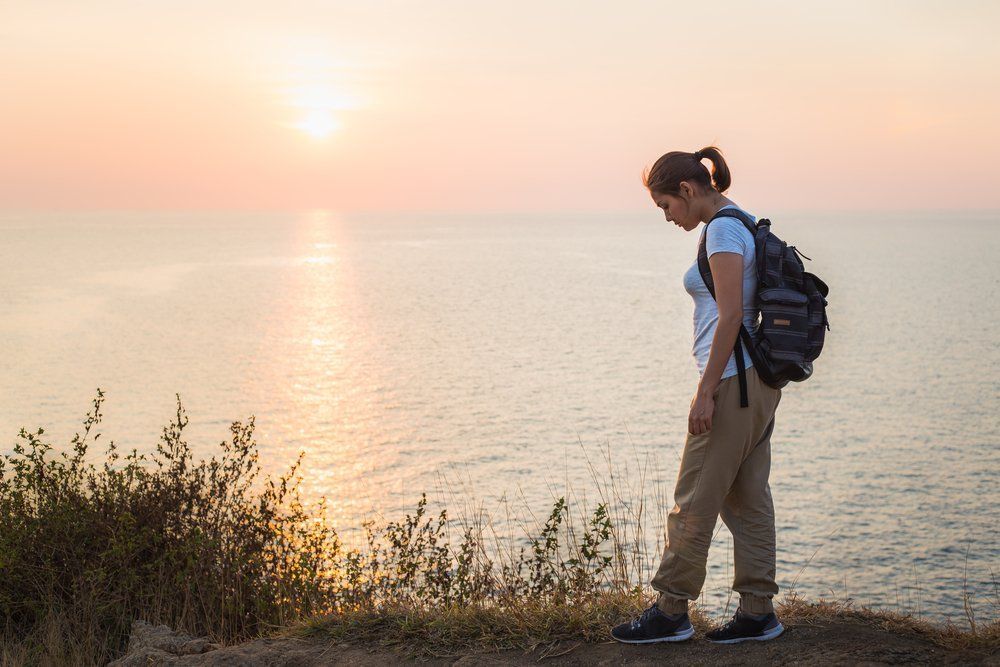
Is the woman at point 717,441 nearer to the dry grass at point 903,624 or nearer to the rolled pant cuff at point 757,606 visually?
the rolled pant cuff at point 757,606

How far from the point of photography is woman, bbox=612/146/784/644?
3.94 m

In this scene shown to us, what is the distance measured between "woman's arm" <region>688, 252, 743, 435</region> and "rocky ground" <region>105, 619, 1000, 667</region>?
1229 mm

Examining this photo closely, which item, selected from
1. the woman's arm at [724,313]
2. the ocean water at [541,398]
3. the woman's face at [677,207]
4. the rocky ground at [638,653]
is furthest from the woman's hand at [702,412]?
the ocean water at [541,398]

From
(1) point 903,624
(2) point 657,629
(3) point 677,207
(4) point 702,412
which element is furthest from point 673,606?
(3) point 677,207

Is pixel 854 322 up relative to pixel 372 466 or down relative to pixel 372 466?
up

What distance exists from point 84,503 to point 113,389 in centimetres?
2926

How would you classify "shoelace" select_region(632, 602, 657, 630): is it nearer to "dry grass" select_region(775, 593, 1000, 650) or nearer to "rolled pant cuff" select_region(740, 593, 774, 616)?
"rolled pant cuff" select_region(740, 593, 774, 616)

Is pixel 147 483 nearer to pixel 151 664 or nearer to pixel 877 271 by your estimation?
pixel 151 664

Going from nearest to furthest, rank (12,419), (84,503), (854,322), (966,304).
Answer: (84,503) → (12,419) → (854,322) → (966,304)

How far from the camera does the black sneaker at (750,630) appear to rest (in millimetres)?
4336

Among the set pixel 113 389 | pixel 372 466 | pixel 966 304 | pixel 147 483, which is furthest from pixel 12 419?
pixel 966 304

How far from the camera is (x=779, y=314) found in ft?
13.0

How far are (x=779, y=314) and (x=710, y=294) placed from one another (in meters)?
0.32

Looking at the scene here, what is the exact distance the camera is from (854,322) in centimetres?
5125
